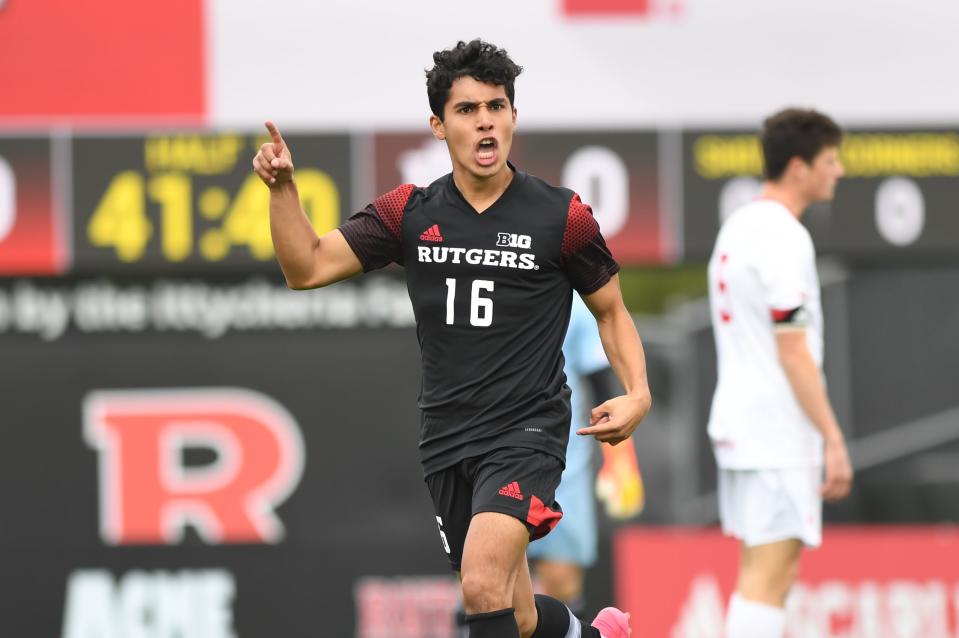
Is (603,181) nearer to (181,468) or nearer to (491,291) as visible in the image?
(181,468)

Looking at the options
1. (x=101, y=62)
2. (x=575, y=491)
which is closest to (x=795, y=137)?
(x=575, y=491)

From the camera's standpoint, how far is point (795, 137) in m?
5.98

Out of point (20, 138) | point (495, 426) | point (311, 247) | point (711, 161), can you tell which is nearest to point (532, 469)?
point (495, 426)

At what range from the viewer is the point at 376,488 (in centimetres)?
764

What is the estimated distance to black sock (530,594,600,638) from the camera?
471 centimetres

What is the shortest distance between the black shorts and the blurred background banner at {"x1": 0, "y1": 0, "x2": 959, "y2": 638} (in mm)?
2824

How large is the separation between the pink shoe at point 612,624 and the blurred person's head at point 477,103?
4.42ft

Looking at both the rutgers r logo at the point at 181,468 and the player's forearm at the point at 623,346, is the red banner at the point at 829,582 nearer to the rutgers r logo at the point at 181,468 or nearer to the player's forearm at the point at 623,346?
the rutgers r logo at the point at 181,468

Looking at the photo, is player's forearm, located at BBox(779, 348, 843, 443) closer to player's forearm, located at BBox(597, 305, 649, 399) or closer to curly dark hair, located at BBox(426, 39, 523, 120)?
player's forearm, located at BBox(597, 305, 649, 399)

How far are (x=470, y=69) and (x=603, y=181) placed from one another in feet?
9.38

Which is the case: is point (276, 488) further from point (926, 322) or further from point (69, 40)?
point (926, 322)

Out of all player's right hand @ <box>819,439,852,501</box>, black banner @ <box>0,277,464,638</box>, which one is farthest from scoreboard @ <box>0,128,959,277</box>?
player's right hand @ <box>819,439,852,501</box>

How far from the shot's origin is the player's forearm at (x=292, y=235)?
14.3 ft

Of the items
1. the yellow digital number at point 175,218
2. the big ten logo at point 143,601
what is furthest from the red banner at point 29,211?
the big ten logo at point 143,601
